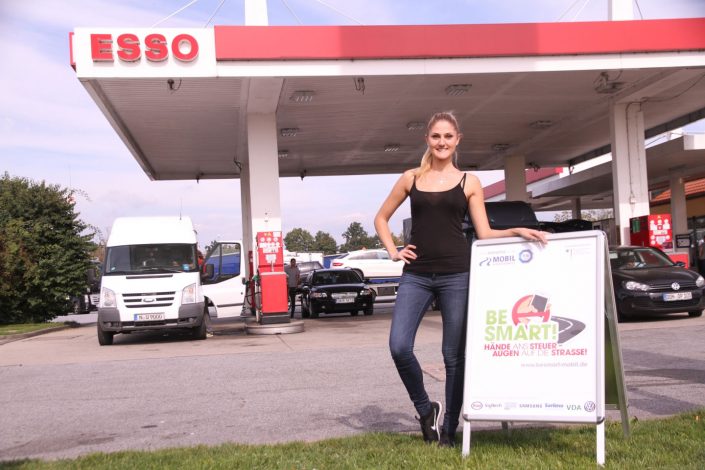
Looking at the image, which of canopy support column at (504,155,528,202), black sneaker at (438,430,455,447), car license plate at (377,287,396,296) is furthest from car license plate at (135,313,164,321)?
canopy support column at (504,155,528,202)

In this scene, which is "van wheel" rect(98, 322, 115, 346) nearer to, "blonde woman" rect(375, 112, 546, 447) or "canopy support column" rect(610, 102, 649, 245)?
"blonde woman" rect(375, 112, 546, 447)

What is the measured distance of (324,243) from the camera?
431ft

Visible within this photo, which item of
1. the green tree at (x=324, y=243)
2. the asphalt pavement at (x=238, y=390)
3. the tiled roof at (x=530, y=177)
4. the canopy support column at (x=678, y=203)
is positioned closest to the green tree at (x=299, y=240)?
the green tree at (x=324, y=243)

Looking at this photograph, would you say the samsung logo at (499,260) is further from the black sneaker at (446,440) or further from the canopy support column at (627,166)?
the canopy support column at (627,166)

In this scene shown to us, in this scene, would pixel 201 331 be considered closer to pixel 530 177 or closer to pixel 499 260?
pixel 499 260

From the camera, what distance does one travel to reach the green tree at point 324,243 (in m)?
129

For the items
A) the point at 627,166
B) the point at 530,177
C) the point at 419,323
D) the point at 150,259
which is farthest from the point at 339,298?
the point at 530,177

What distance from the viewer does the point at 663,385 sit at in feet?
23.5

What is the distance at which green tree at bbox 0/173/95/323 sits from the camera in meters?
21.1

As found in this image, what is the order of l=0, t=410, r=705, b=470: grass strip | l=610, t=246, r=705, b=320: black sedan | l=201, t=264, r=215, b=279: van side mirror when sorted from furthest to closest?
1. l=201, t=264, r=215, b=279: van side mirror
2. l=610, t=246, r=705, b=320: black sedan
3. l=0, t=410, r=705, b=470: grass strip

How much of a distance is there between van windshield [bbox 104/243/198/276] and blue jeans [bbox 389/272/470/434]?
1068cm

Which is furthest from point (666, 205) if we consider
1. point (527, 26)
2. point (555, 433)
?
point (555, 433)

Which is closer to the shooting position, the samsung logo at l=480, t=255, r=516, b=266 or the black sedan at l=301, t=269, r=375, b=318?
the samsung logo at l=480, t=255, r=516, b=266

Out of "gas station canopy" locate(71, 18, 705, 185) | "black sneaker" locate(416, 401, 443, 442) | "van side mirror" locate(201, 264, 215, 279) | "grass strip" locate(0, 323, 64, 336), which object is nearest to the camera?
"black sneaker" locate(416, 401, 443, 442)
